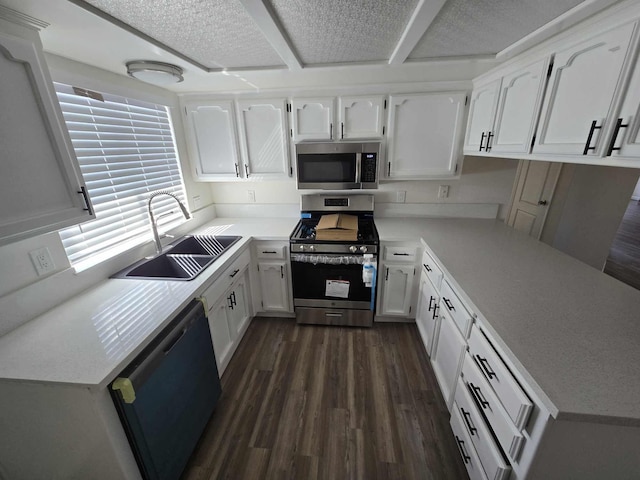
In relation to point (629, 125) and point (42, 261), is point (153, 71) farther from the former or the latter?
point (629, 125)

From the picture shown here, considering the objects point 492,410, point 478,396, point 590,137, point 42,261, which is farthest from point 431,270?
point 42,261

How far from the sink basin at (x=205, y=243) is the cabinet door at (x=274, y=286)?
1.17 feet

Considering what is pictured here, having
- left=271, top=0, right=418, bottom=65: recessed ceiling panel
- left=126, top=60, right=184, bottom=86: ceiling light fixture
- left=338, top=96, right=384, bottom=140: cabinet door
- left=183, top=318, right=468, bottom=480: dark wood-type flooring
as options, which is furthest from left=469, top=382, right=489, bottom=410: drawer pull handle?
left=126, top=60, right=184, bottom=86: ceiling light fixture

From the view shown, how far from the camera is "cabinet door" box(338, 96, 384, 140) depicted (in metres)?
2.04

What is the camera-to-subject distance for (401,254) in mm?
2098

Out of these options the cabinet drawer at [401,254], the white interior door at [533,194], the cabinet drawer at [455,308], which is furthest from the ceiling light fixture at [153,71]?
the white interior door at [533,194]

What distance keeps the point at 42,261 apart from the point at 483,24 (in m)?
2.31

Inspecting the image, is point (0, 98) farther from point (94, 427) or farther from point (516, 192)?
point (516, 192)

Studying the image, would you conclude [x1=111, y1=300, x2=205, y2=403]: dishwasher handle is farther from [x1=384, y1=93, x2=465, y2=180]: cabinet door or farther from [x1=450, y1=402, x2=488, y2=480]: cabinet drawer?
[x1=384, y1=93, x2=465, y2=180]: cabinet door

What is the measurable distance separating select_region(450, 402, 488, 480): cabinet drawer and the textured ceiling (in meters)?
1.86

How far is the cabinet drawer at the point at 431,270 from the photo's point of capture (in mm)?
1714

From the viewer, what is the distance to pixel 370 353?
2.08m

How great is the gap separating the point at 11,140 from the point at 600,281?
2.59 meters

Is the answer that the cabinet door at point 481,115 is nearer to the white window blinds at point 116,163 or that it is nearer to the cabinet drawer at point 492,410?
the cabinet drawer at point 492,410
